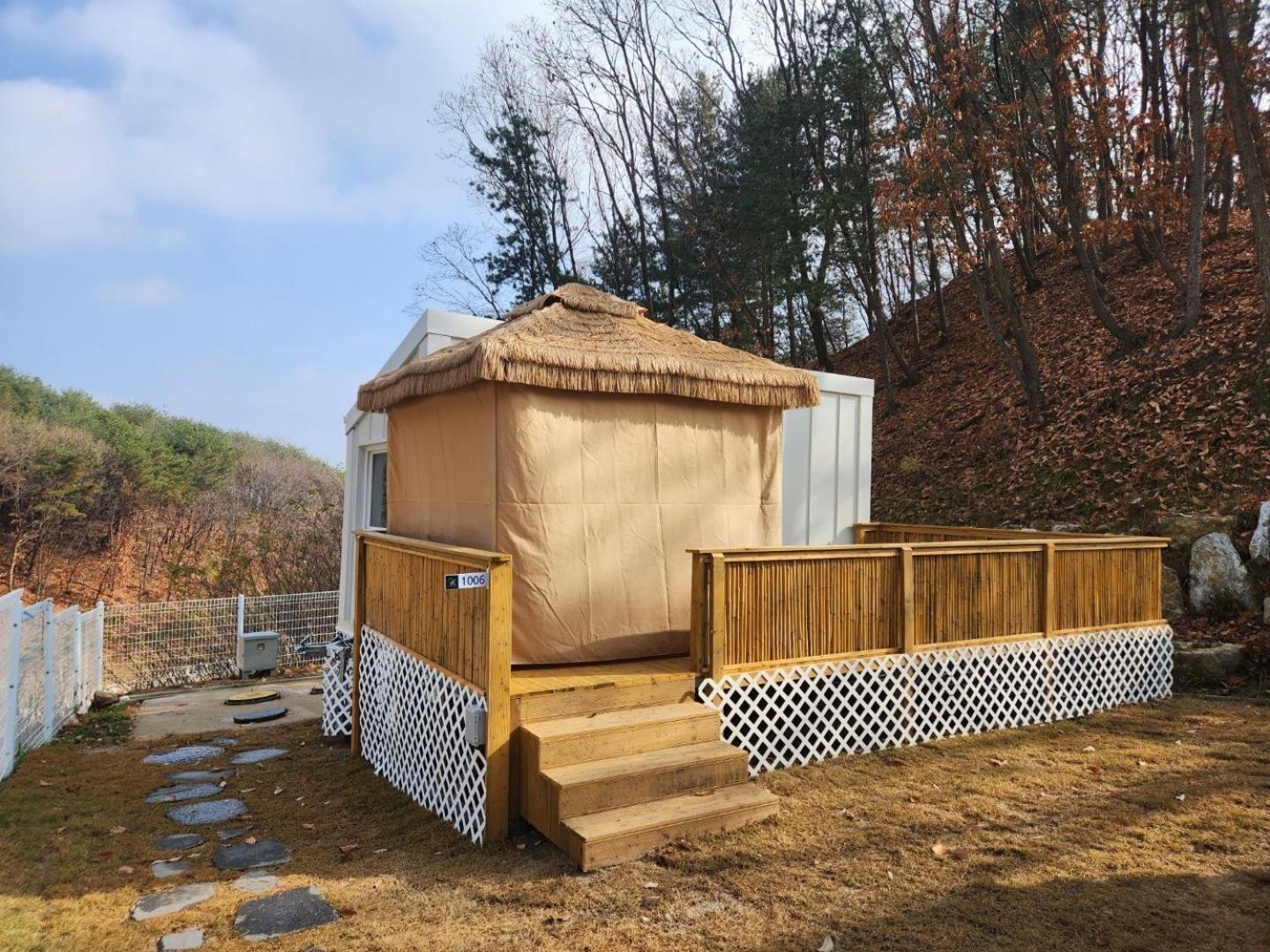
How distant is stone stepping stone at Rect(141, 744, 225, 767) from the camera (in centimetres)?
703

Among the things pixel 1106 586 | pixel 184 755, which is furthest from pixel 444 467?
pixel 1106 586

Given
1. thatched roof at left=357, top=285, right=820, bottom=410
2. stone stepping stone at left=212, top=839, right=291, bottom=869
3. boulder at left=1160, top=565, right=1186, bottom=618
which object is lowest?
stone stepping stone at left=212, top=839, right=291, bottom=869

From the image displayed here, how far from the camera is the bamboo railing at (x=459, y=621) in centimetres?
451

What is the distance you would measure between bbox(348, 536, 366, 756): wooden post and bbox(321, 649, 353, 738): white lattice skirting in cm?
58

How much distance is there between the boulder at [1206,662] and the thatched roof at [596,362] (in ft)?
14.9

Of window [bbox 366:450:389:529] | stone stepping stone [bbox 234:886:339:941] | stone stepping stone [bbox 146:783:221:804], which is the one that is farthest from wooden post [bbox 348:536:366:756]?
stone stepping stone [bbox 234:886:339:941]

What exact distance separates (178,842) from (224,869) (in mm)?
753

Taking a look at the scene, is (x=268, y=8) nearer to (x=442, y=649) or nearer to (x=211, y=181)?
(x=211, y=181)

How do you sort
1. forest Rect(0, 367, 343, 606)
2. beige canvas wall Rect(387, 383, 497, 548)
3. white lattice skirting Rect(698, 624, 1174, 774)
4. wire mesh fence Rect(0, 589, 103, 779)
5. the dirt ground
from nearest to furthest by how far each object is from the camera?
the dirt ground < white lattice skirting Rect(698, 624, 1174, 774) < beige canvas wall Rect(387, 383, 497, 548) < wire mesh fence Rect(0, 589, 103, 779) < forest Rect(0, 367, 343, 606)

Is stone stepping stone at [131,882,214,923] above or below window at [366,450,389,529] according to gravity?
below

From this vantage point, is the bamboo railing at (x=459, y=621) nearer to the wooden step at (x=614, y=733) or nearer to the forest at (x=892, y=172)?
the wooden step at (x=614, y=733)

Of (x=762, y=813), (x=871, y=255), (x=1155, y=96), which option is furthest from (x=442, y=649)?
(x=1155, y=96)

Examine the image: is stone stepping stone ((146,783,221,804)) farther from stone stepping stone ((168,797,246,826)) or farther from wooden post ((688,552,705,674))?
wooden post ((688,552,705,674))

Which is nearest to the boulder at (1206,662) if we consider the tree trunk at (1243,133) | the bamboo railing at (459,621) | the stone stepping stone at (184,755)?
the tree trunk at (1243,133)
